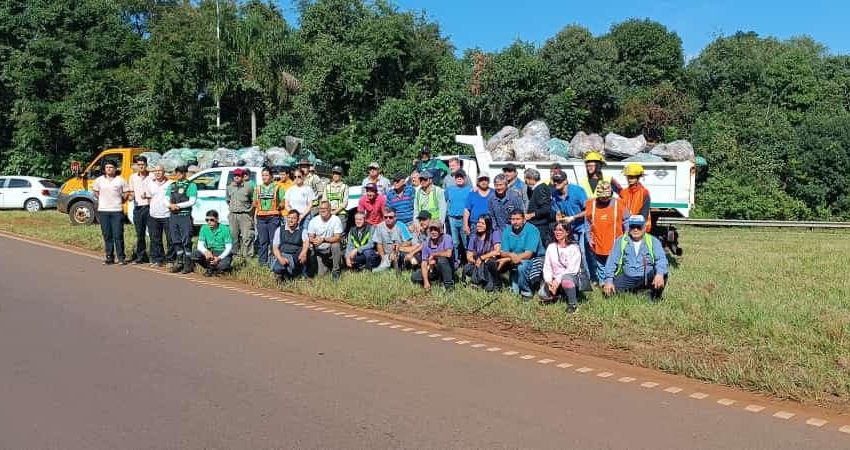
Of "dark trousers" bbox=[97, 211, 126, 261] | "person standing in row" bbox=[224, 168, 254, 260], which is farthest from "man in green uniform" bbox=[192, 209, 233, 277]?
"dark trousers" bbox=[97, 211, 126, 261]

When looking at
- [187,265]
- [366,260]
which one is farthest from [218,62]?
[366,260]

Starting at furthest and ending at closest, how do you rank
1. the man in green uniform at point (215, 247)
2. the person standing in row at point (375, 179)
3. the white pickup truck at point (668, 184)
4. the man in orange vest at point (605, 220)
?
the white pickup truck at point (668, 184)
the person standing in row at point (375, 179)
the man in green uniform at point (215, 247)
the man in orange vest at point (605, 220)

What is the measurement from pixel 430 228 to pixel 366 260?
1.73 meters

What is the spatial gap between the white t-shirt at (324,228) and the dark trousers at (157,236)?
3.09 metres

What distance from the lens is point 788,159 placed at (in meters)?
26.6

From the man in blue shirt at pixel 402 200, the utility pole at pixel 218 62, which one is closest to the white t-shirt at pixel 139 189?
the man in blue shirt at pixel 402 200

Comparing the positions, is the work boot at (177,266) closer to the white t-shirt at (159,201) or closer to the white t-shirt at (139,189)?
the white t-shirt at (159,201)

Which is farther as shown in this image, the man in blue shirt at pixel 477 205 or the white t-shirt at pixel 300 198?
the white t-shirt at pixel 300 198

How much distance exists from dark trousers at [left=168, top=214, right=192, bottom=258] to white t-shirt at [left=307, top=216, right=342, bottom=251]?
2466mm

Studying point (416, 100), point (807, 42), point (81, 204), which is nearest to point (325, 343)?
point (81, 204)

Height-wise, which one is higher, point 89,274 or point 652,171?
point 652,171

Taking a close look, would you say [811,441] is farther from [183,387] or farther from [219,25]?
[219,25]

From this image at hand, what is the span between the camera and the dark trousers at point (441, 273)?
9867 mm

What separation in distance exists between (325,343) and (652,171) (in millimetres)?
9081
